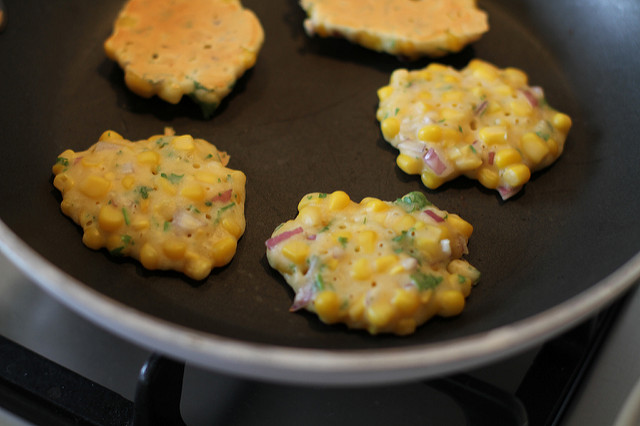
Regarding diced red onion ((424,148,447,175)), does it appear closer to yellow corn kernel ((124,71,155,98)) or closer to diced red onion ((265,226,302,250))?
diced red onion ((265,226,302,250))

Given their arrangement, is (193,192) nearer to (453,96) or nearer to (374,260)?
(374,260)

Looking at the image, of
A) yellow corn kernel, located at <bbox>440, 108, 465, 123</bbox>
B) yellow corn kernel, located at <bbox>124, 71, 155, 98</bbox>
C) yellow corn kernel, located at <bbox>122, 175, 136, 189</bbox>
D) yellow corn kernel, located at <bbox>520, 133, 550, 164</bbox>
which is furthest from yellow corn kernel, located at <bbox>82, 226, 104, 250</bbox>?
yellow corn kernel, located at <bbox>520, 133, 550, 164</bbox>

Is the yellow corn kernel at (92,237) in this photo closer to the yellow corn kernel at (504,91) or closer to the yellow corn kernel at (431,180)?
the yellow corn kernel at (431,180)

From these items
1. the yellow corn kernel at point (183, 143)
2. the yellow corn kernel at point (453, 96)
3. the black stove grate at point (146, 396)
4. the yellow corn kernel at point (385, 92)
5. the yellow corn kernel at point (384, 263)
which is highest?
the yellow corn kernel at point (453, 96)

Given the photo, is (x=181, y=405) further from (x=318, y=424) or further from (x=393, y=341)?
(x=393, y=341)

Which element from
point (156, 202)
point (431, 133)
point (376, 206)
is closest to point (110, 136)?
point (156, 202)

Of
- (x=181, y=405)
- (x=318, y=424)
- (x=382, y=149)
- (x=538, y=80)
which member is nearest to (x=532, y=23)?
(x=538, y=80)

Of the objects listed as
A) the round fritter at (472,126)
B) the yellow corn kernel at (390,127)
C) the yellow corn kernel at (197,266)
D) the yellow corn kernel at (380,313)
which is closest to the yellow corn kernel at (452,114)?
the round fritter at (472,126)
